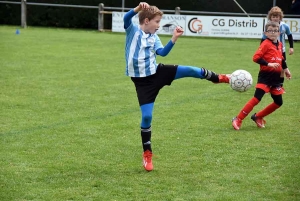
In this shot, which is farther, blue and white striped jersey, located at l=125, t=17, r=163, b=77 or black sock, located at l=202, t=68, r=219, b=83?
black sock, located at l=202, t=68, r=219, b=83


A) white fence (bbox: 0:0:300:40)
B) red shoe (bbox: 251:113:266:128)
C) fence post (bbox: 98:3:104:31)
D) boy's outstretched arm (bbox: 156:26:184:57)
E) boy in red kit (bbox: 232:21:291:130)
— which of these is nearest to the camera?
boy's outstretched arm (bbox: 156:26:184:57)

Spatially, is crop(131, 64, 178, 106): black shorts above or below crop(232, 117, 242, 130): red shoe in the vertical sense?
above

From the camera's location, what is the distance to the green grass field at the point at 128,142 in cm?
532

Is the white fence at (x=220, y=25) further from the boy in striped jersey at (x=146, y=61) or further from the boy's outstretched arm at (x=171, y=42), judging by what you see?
the boy's outstretched arm at (x=171, y=42)

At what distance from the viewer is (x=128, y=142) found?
721 cm

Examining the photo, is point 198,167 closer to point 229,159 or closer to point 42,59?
point 229,159

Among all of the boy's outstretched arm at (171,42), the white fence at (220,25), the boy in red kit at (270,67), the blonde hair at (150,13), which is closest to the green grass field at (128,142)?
the boy in red kit at (270,67)

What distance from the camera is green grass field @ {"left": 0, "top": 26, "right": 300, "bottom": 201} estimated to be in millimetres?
5324

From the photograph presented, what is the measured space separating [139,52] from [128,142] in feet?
5.36

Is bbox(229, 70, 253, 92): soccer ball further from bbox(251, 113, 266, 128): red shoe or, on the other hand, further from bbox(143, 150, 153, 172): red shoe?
bbox(143, 150, 153, 172): red shoe

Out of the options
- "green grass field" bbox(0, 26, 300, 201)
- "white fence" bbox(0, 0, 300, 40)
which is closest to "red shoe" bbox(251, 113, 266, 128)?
"green grass field" bbox(0, 26, 300, 201)

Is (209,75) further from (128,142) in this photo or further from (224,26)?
(224,26)

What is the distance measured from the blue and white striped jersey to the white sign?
61.5 ft

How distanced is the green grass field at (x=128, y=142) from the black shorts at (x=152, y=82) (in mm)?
773
